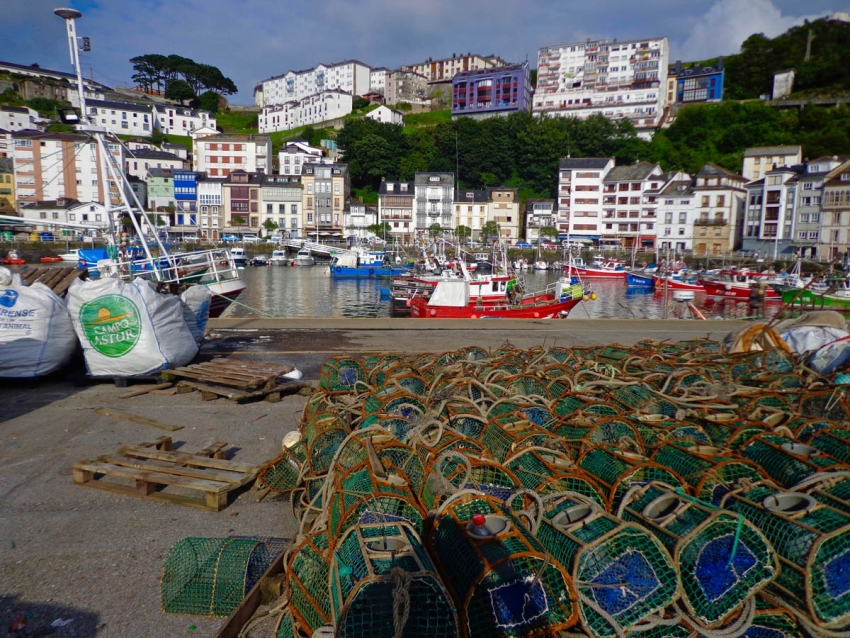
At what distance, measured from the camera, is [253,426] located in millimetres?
6211

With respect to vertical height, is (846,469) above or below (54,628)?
above

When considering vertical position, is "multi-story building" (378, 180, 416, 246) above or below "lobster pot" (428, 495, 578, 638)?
above

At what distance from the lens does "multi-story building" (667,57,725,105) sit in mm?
86812

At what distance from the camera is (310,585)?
105 inches

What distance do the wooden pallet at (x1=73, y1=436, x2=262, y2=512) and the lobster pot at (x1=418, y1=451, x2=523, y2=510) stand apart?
1.88 meters

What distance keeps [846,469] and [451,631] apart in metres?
2.66

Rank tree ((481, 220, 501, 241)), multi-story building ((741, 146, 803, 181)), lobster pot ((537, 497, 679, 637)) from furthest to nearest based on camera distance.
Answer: tree ((481, 220, 501, 241)) < multi-story building ((741, 146, 803, 181)) < lobster pot ((537, 497, 679, 637))

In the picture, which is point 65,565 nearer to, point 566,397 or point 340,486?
point 340,486

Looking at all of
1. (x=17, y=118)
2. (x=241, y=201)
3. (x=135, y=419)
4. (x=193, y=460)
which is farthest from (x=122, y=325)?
(x=17, y=118)

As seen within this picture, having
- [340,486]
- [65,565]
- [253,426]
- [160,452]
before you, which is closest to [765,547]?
[340,486]

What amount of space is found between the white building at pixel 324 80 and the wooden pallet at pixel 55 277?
367ft

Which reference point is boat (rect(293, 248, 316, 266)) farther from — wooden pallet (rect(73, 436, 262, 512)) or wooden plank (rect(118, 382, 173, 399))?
wooden pallet (rect(73, 436, 262, 512))

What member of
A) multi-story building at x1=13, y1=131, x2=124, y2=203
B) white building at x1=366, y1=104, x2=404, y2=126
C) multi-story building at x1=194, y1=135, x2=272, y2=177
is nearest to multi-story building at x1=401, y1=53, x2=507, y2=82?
white building at x1=366, y1=104, x2=404, y2=126

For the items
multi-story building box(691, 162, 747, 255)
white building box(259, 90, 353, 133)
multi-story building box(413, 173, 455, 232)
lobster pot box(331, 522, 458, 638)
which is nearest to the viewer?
lobster pot box(331, 522, 458, 638)
